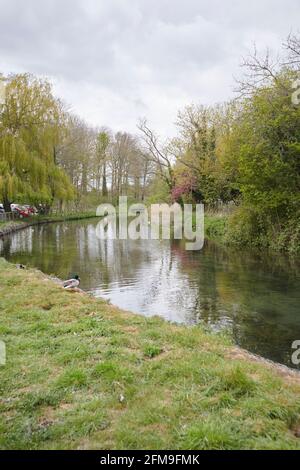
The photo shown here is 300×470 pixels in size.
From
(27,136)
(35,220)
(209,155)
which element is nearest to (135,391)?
(209,155)

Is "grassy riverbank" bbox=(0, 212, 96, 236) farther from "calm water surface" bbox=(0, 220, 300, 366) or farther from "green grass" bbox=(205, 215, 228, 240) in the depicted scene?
"green grass" bbox=(205, 215, 228, 240)

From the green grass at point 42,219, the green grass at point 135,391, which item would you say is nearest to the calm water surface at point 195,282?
the green grass at point 135,391

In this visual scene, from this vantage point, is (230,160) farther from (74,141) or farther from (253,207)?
(74,141)

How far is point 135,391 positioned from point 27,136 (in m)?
24.0

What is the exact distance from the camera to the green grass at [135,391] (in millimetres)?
2865

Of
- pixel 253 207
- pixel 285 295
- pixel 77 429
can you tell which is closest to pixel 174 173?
pixel 253 207

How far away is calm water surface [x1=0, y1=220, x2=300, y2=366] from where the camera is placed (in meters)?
7.12

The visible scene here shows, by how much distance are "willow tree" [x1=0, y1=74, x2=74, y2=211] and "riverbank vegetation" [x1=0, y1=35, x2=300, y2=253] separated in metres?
0.06

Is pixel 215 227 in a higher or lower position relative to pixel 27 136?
lower

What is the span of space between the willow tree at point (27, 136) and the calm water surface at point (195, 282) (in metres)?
6.59

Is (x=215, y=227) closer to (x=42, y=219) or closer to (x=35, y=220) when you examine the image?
(x=35, y=220)

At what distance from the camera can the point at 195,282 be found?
A: 35.2ft

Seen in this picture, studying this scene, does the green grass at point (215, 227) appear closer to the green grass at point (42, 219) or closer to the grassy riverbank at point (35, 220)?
the grassy riverbank at point (35, 220)
